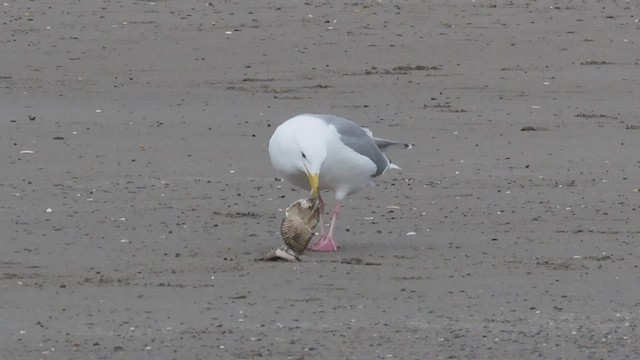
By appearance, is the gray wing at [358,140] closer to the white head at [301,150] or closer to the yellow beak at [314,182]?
the white head at [301,150]

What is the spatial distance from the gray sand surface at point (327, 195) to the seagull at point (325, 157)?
34 cm

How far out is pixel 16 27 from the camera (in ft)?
53.0

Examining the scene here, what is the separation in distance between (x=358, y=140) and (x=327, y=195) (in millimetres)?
1709

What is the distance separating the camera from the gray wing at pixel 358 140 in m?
8.78

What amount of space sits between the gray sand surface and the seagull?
342 millimetres

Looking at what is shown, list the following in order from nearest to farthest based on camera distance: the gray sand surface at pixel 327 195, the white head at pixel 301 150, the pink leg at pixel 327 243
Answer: the gray sand surface at pixel 327 195, the white head at pixel 301 150, the pink leg at pixel 327 243

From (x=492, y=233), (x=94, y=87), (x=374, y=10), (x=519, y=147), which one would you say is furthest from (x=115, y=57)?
(x=492, y=233)

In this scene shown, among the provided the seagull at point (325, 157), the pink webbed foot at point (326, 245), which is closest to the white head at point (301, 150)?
the seagull at point (325, 157)

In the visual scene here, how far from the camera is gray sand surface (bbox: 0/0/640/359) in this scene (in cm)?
711

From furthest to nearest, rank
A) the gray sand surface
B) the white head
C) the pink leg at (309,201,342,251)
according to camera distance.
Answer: the pink leg at (309,201,342,251), the white head, the gray sand surface

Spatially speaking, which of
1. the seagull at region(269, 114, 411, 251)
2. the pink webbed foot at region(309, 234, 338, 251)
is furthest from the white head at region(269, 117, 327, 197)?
the pink webbed foot at region(309, 234, 338, 251)

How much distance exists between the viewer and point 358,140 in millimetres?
8891

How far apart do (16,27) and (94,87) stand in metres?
2.28

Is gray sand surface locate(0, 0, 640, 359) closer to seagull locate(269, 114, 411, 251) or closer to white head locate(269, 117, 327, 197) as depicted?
seagull locate(269, 114, 411, 251)
